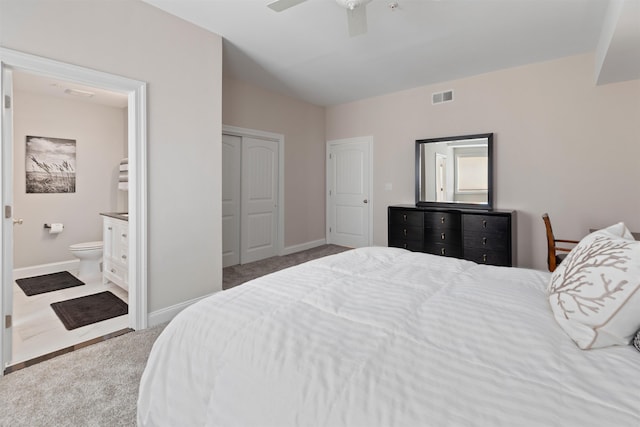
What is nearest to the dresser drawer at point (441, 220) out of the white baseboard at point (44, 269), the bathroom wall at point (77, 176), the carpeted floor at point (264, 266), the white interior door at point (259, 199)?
the carpeted floor at point (264, 266)

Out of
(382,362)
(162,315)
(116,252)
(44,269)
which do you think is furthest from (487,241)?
(44,269)

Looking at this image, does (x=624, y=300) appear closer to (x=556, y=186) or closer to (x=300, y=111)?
(x=556, y=186)

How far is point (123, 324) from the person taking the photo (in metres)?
2.69

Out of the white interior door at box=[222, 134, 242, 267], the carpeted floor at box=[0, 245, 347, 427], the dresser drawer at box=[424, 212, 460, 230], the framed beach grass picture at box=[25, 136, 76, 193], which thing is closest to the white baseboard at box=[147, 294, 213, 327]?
the carpeted floor at box=[0, 245, 347, 427]

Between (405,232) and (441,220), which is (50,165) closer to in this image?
(405,232)

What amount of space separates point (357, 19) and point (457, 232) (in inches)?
111

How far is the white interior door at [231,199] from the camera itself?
4.43 metres

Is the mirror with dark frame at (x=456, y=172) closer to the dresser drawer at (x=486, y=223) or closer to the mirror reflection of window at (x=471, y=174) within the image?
the mirror reflection of window at (x=471, y=174)

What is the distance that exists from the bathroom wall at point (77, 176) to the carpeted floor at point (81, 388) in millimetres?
2914

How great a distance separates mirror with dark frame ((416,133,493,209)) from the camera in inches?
164

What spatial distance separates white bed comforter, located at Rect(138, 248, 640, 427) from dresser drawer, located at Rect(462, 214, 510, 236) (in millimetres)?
2467

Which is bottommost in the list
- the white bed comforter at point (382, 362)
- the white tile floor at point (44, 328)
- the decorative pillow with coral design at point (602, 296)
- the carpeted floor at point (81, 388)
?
the carpeted floor at point (81, 388)

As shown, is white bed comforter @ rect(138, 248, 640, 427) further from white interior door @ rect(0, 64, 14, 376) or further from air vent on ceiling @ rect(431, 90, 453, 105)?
air vent on ceiling @ rect(431, 90, 453, 105)

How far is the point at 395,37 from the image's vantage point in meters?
3.17
